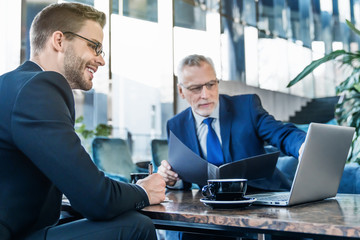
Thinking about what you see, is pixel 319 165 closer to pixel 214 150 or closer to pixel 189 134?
pixel 214 150

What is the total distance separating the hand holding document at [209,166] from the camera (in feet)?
4.47

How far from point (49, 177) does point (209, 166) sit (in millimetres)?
620

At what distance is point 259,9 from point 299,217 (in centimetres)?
1002

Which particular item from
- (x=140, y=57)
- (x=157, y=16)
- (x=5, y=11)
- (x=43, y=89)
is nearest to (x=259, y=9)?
(x=157, y=16)

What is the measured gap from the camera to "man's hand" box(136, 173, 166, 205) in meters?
1.14

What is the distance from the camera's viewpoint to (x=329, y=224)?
76 cm

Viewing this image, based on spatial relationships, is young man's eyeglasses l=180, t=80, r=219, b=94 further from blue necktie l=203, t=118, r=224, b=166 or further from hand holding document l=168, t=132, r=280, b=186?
hand holding document l=168, t=132, r=280, b=186

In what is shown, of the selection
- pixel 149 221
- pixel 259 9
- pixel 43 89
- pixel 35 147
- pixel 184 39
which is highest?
pixel 259 9

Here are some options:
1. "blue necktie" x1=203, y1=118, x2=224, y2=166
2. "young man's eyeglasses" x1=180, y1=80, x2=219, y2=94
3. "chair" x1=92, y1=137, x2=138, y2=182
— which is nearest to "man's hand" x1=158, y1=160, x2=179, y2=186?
"blue necktie" x1=203, y1=118, x2=224, y2=166

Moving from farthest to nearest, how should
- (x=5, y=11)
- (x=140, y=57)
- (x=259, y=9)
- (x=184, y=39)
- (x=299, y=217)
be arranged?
(x=259, y=9)
(x=184, y=39)
(x=140, y=57)
(x=5, y=11)
(x=299, y=217)

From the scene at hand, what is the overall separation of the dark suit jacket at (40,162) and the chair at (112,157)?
3.72m

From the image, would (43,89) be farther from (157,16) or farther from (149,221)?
(157,16)

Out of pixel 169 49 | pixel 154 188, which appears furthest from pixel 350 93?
pixel 169 49

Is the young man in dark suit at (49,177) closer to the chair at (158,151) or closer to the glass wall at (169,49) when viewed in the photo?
the glass wall at (169,49)
